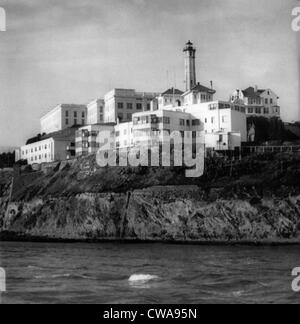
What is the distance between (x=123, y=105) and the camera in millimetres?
66812

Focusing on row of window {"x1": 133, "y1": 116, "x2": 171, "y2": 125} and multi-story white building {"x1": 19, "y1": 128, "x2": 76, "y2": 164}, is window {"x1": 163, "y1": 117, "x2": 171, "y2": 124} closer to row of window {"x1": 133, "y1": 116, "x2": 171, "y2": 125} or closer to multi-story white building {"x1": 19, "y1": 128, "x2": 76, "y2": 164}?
row of window {"x1": 133, "y1": 116, "x2": 171, "y2": 125}

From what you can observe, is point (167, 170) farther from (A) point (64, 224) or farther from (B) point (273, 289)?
(B) point (273, 289)

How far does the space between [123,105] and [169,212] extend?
65.0 feet

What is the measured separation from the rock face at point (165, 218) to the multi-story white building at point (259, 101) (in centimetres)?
1530

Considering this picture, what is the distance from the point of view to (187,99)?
6372 centimetres

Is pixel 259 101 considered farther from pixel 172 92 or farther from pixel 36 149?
pixel 36 149

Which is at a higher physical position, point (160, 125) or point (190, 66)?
point (190, 66)

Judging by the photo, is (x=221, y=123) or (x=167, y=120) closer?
(x=221, y=123)

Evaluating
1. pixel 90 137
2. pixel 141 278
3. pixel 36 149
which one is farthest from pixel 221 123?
pixel 141 278

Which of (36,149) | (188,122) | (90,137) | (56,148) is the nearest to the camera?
(188,122)

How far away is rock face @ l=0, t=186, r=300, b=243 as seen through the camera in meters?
47.0

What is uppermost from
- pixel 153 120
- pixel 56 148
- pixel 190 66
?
pixel 190 66

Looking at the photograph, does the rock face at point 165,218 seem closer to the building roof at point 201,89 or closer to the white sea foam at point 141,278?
the building roof at point 201,89
